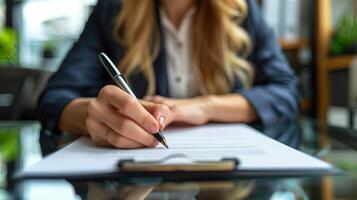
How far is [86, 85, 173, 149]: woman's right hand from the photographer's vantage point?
455 mm

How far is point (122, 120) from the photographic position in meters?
0.46

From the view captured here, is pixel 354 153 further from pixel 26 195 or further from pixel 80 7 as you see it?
pixel 80 7

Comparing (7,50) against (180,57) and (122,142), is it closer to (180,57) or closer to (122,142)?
(180,57)

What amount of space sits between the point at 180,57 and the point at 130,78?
0.13m

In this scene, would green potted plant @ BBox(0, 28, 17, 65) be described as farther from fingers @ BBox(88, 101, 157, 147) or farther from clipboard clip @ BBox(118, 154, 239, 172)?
clipboard clip @ BBox(118, 154, 239, 172)

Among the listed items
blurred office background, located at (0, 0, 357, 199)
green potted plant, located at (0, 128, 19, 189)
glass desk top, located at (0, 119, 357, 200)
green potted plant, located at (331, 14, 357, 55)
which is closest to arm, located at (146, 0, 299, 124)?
green potted plant, located at (0, 128, 19, 189)

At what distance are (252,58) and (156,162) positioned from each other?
72 centimetres

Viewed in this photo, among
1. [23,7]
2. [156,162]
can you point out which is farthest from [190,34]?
[23,7]

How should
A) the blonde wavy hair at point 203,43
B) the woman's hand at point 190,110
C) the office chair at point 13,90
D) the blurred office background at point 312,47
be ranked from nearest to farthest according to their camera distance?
the woman's hand at point 190,110
the blonde wavy hair at point 203,43
the office chair at point 13,90
the blurred office background at point 312,47

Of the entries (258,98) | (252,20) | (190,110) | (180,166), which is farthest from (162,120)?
(252,20)

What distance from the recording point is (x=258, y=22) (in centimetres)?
108

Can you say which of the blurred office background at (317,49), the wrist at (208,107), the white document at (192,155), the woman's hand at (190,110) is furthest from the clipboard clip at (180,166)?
the blurred office background at (317,49)

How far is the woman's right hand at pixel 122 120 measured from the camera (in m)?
0.45

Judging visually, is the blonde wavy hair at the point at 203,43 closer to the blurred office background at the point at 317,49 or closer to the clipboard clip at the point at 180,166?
the clipboard clip at the point at 180,166
